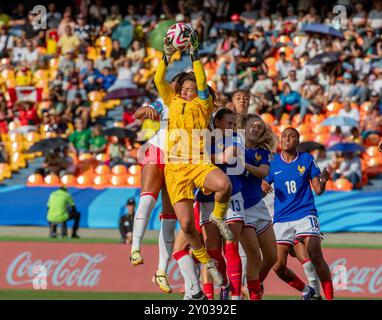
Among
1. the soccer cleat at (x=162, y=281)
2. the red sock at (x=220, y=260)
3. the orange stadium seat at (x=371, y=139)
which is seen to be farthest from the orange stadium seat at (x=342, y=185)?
the soccer cleat at (x=162, y=281)

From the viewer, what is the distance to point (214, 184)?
11.6 m

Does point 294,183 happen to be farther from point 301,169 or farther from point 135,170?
point 135,170

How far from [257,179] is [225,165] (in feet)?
2.28

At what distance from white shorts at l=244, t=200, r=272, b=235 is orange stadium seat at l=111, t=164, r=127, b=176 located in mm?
13506

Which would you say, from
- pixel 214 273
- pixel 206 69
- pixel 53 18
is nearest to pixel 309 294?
pixel 214 273

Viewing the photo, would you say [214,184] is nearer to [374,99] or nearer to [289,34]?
[374,99]

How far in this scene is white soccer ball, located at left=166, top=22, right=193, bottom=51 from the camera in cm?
1195

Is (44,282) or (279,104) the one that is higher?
(279,104)

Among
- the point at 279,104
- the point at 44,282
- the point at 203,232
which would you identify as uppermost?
the point at 279,104

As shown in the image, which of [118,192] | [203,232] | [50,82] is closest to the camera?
[203,232]

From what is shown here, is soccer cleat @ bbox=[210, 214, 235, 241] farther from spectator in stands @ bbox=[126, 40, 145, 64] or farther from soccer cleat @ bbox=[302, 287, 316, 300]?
spectator in stands @ bbox=[126, 40, 145, 64]

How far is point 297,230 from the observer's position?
14016 mm
